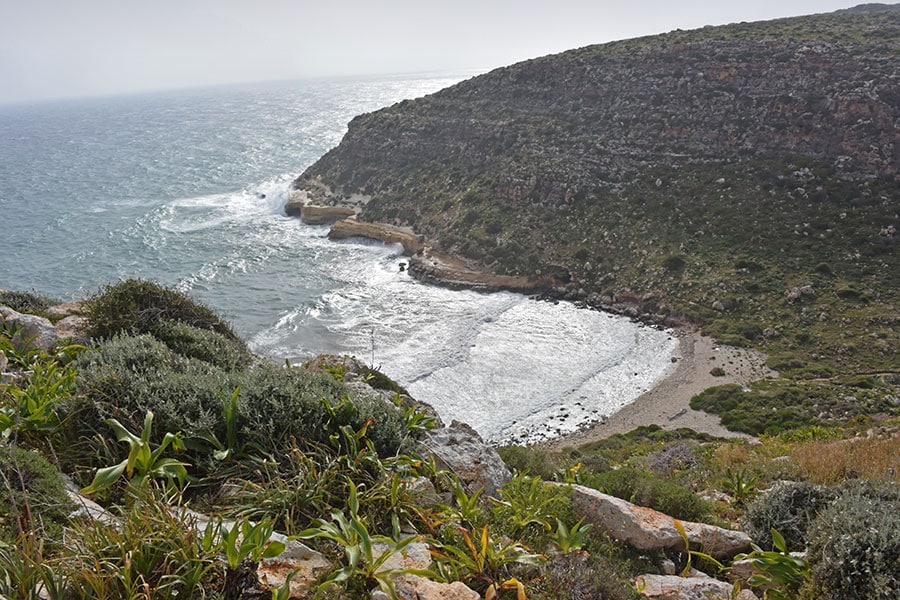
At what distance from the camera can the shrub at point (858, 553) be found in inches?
148

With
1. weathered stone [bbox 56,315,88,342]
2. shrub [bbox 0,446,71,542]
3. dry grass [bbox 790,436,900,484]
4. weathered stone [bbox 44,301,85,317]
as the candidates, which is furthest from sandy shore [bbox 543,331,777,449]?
shrub [bbox 0,446,71,542]

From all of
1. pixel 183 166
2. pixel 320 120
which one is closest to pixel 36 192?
pixel 183 166

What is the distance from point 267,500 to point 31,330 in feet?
23.3

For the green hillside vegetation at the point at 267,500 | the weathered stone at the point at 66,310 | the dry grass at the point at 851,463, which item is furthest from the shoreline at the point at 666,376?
the green hillside vegetation at the point at 267,500

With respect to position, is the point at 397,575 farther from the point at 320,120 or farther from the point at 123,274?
the point at 320,120

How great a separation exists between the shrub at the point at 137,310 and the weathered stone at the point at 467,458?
520 centimetres

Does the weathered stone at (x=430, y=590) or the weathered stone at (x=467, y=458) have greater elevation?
the weathered stone at (x=430, y=590)

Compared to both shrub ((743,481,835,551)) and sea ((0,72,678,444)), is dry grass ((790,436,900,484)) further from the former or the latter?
sea ((0,72,678,444))

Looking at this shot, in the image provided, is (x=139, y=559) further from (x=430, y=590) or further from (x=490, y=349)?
(x=490, y=349)

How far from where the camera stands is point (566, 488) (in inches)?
216

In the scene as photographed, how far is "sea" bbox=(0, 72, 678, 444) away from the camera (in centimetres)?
2803

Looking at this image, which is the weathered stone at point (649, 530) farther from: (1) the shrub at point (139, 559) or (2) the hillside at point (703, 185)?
(2) the hillside at point (703, 185)

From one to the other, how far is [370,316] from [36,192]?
62167 millimetres

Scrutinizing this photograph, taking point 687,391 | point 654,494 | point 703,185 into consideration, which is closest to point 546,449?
point 687,391
